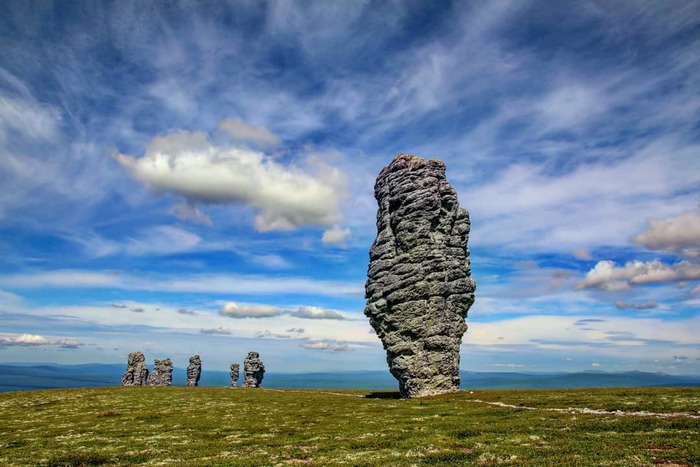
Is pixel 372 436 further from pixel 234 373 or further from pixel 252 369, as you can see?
pixel 234 373

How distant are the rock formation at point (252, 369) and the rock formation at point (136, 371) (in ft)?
136

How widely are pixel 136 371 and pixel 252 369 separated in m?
46.8

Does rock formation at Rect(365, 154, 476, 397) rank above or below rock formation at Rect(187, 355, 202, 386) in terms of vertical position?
above

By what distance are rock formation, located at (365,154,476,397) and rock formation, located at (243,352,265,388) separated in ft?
232

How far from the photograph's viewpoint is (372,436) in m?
32.1

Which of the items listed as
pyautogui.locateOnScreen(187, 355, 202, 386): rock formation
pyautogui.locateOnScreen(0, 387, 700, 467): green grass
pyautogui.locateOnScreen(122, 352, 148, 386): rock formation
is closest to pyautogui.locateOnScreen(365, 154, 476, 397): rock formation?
pyautogui.locateOnScreen(0, 387, 700, 467): green grass

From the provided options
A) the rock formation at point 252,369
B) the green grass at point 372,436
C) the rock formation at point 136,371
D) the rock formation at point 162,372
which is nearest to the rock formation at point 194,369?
the rock formation at point 162,372

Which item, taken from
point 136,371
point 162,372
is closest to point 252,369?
point 162,372

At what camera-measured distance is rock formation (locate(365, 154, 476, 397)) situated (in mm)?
70500

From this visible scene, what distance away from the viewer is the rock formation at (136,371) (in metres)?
146

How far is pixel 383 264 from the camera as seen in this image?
256 feet

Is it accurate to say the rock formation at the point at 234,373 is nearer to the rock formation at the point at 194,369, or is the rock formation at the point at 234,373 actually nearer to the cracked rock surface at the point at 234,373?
the cracked rock surface at the point at 234,373

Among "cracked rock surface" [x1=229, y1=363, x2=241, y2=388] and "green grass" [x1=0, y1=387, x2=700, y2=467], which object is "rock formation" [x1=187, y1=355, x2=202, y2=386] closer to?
"cracked rock surface" [x1=229, y1=363, x2=241, y2=388]

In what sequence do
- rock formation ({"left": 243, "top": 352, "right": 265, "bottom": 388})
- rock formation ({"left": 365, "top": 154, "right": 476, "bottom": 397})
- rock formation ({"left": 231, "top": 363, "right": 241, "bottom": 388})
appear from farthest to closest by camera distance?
rock formation ({"left": 231, "top": 363, "right": 241, "bottom": 388})
rock formation ({"left": 243, "top": 352, "right": 265, "bottom": 388})
rock formation ({"left": 365, "top": 154, "right": 476, "bottom": 397})
